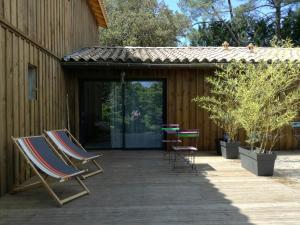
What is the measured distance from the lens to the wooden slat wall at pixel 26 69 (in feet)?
19.6

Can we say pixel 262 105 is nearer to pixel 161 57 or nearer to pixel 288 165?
pixel 288 165

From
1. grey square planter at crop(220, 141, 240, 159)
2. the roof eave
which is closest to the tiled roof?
the roof eave

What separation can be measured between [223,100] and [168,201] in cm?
604

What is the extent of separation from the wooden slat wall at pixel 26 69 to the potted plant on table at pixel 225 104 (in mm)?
3739

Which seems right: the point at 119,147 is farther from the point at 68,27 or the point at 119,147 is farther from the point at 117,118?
the point at 68,27

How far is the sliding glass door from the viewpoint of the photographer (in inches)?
453

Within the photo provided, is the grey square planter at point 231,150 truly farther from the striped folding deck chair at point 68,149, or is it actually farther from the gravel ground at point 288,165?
the striped folding deck chair at point 68,149

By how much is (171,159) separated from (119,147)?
240cm

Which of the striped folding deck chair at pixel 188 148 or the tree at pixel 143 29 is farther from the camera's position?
the tree at pixel 143 29

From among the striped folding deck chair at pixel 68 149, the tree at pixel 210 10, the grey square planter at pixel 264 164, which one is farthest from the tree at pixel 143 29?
the grey square planter at pixel 264 164

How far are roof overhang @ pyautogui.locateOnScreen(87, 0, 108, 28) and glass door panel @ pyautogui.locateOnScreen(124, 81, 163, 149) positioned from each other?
17.1ft

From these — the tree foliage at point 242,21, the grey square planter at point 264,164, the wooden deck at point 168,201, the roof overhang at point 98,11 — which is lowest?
the wooden deck at point 168,201

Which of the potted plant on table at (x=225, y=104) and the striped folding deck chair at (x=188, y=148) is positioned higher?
the potted plant on table at (x=225, y=104)

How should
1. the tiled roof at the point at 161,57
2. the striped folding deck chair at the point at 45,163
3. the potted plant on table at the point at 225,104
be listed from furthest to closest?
the tiled roof at the point at 161,57 < the potted plant on table at the point at 225,104 < the striped folding deck chair at the point at 45,163
